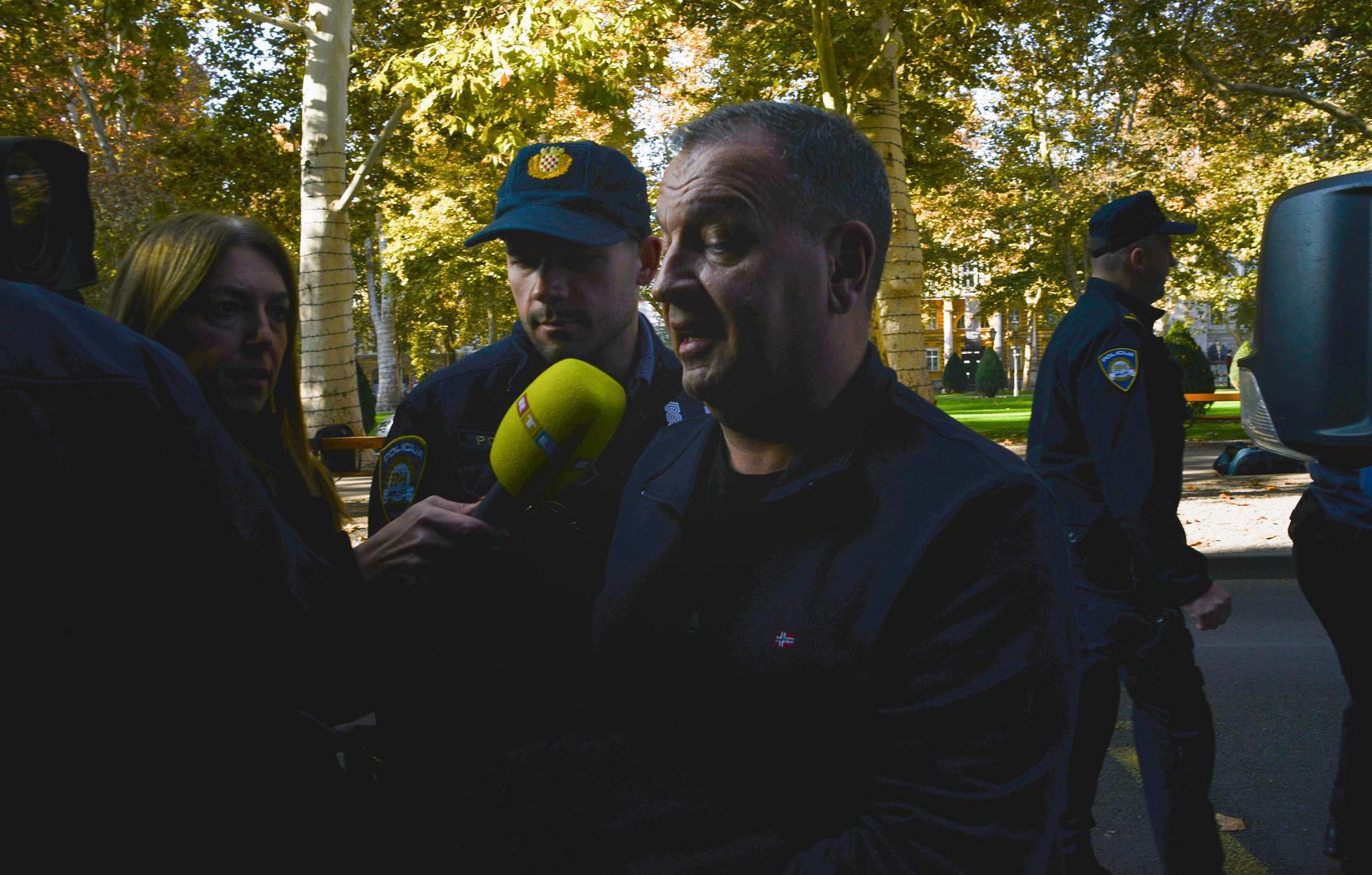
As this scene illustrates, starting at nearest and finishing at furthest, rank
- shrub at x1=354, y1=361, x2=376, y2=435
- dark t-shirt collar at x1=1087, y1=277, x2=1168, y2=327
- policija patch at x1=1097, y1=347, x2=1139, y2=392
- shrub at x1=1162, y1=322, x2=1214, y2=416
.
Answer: policija patch at x1=1097, y1=347, x2=1139, y2=392
dark t-shirt collar at x1=1087, y1=277, x2=1168, y2=327
shrub at x1=1162, y1=322, x2=1214, y2=416
shrub at x1=354, y1=361, x2=376, y2=435

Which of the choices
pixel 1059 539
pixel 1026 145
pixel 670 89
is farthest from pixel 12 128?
pixel 1026 145

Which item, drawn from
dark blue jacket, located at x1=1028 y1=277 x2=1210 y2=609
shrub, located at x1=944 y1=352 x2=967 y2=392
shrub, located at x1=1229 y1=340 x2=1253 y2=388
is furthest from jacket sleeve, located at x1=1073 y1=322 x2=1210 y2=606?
shrub, located at x1=944 y1=352 x2=967 y2=392

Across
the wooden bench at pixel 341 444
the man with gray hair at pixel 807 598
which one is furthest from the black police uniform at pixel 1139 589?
A: the wooden bench at pixel 341 444

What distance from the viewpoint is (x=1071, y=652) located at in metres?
1.44

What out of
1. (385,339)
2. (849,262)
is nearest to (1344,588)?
(849,262)

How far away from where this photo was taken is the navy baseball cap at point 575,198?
8.26 feet

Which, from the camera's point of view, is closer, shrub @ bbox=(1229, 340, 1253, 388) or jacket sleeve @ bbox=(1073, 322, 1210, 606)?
shrub @ bbox=(1229, 340, 1253, 388)

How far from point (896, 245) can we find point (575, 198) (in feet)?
31.4

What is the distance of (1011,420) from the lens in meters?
26.1

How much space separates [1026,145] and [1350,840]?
1083 inches

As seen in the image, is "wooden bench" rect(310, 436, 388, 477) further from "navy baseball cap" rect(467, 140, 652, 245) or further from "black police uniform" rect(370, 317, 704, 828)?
"black police uniform" rect(370, 317, 704, 828)

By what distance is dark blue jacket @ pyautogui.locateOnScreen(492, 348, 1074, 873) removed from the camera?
1321 mm

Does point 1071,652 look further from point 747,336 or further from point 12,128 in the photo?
point 12,128

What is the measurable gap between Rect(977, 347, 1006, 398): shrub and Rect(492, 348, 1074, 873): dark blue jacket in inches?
1802
